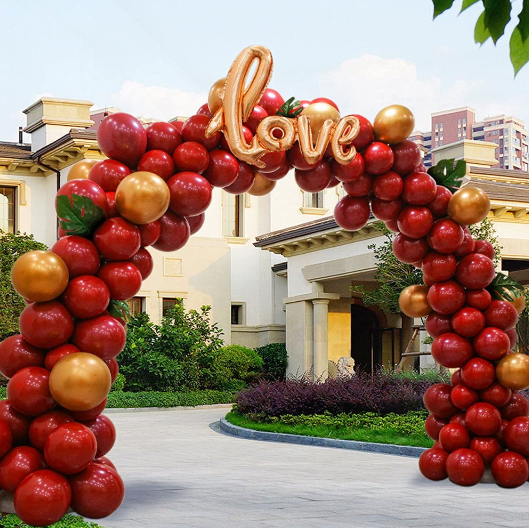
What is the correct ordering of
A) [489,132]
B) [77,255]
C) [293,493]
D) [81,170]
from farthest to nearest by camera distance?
[489,132] → [293,493] → [81,170] → [77,255]

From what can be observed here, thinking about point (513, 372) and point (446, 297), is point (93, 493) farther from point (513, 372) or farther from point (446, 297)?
point (513, 372)

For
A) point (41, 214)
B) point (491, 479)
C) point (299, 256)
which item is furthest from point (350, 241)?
point (491, 479)

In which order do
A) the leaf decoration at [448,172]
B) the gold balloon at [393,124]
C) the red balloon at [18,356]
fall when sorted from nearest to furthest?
the red balloon at [18,356]
the gold balloon at [393,124]
the leaf decoration at [448,172]

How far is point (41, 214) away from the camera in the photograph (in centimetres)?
3041

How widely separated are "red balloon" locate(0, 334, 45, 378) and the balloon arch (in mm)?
11

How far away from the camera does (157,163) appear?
7496 millimetres

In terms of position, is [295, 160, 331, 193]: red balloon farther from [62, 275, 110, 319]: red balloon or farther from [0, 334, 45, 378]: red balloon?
[0, 334, 45, 378]: red balloon

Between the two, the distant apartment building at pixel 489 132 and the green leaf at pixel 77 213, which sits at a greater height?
the distant apartment building at pixel 489 132

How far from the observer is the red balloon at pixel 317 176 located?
8.29m

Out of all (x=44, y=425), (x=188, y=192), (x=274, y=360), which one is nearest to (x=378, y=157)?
(x=188, y=192)

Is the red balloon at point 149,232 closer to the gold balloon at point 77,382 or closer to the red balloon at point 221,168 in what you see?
the red balloon at point 221,168

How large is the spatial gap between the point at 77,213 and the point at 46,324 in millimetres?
919

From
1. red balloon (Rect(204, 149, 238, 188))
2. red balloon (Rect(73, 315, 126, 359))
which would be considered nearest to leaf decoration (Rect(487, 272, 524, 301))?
red balloon (Rect(204, 149, 238, 188))

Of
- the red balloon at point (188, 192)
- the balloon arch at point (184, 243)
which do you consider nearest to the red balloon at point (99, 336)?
the balloon arch at point (184, 243)
